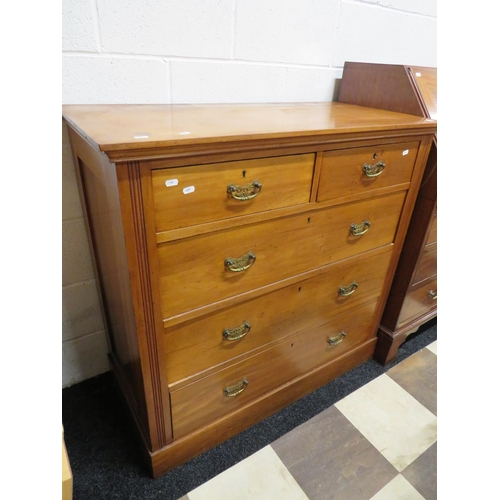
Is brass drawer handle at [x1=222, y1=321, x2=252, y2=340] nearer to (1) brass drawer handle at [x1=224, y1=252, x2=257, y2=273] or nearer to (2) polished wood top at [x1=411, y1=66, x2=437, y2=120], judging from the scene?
(1) brass drawer handle at [x1=224, y1=252, x2=257, y2=273]

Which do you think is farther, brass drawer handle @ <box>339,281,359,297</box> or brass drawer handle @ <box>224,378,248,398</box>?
brass drawer handle @ <box>339,281,359,297</box>

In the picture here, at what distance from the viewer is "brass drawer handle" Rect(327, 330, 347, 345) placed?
146 centimetres

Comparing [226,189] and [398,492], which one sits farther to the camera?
[398,492]

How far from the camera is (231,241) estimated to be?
95cm

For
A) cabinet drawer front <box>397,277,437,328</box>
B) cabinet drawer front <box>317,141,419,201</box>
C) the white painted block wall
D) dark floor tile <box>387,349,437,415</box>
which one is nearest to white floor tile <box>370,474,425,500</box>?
dark floor tile <box>387,349,437,415</box>

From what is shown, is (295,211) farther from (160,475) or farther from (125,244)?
(160,475)

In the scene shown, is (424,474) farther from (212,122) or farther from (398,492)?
(212,122)

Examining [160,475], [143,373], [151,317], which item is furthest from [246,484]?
[151,317]


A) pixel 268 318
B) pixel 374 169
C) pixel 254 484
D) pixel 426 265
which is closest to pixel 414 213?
pixel 426 265

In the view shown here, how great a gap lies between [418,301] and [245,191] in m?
1.16

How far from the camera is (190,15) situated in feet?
3.69

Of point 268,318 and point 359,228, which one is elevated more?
point 359,228

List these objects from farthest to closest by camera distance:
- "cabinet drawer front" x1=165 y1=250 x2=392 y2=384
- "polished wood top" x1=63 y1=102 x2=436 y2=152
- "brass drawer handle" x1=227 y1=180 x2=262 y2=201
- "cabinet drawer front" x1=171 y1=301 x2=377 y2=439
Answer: "cabinet drawer front" x1=171 y1=301 x2=377 y2=439, "cabinet drawer front" x1=165 y1=250 x2=392 y2=384, "brass drawer handle" x1=227 y1=180 x2=262 y2=201, "polished wood top" x1=63 y1=102 x2=436 y2=152

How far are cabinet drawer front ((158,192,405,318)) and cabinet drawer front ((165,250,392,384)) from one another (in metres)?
0.07
